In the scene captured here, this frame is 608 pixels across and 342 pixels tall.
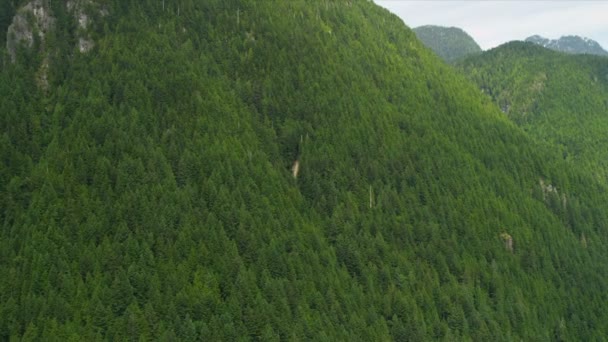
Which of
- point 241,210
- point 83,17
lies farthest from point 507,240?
point 83,17

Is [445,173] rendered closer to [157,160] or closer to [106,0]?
[157,160]

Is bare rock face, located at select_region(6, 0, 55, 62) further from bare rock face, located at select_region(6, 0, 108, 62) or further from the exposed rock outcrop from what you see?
the exposed rock outcrop

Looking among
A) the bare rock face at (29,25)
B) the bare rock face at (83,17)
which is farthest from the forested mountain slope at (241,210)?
the bare rock face at (29,25)

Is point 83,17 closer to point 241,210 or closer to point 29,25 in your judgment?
point 29,25

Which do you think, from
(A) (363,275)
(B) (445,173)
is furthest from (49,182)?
(B) (445,173)

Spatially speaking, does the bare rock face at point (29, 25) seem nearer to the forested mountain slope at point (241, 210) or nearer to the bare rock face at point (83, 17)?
the forested mountain slope at point (241, 210)
